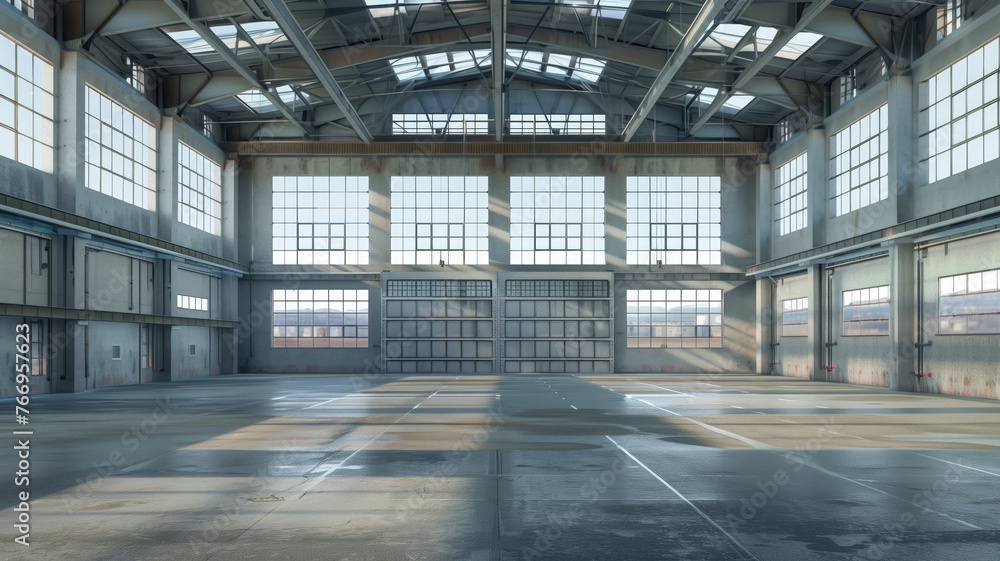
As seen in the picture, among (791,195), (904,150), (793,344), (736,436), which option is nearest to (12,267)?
(736,436)

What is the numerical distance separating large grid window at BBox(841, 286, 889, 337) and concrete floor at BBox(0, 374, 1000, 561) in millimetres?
15389

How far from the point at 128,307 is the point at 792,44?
104 ft

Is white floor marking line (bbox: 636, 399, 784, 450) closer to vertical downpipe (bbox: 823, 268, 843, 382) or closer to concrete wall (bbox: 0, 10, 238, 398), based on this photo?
concrete wall (bbox: 0, 10, 238, 398)

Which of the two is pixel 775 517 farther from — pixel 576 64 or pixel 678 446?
pixel 576 64

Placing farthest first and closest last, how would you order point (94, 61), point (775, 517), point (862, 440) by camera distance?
point (94, 61) < point (862, 440) < point (775, 517)

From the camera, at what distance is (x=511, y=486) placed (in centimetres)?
1045

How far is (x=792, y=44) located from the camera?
37.9 metres

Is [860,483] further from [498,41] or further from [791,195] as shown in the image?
[791,195]

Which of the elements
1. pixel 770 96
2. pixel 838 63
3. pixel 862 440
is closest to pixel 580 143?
pixel 770 96

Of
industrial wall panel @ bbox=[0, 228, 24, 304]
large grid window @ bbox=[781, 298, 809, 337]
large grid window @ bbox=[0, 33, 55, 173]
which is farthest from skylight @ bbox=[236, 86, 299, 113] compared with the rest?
large grid window @ bbox=[781, 298, 809, 337]

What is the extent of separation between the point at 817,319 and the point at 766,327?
7.73 m

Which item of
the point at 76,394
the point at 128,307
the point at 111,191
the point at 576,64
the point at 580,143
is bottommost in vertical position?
the point at 76,394

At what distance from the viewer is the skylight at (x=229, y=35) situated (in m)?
35.4

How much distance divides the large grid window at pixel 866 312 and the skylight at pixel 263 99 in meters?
29.9
